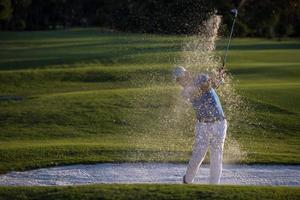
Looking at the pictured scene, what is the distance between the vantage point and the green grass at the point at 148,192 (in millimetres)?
9023

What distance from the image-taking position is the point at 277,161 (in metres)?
14.3

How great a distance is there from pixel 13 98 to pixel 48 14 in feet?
278

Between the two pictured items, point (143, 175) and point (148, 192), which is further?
point (143, 175)

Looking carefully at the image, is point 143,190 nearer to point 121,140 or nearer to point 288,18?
point 121,140

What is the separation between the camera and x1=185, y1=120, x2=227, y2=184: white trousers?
1079cm

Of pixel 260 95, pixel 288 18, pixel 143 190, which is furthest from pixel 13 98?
pixel 288 18

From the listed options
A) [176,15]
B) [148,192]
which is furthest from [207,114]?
[176,15]

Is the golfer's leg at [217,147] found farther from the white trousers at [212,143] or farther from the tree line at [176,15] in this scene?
the tree line at [176,15]

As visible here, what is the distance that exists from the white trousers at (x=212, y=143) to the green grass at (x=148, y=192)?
4.28ft

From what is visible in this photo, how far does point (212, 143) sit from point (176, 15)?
2100 inches

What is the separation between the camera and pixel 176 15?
6353cm

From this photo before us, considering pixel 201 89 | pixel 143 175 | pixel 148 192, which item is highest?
pixel 201 89

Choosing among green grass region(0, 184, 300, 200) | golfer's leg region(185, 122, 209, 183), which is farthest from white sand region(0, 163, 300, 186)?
green grass region(0, 184, 300, 200)

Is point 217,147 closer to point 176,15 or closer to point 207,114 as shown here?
point 207,114
